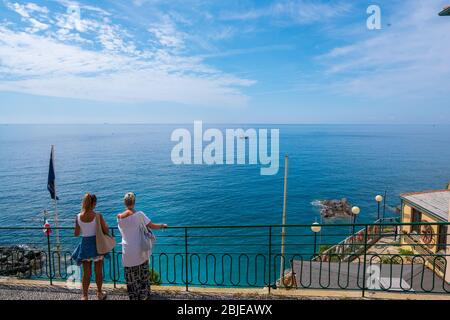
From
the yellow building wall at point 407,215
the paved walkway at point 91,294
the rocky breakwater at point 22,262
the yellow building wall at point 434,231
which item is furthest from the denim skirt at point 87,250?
the yellow building wall at point 407,215

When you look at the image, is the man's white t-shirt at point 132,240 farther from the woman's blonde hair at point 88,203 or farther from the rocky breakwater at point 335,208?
the rocky breakwater at point 335,208

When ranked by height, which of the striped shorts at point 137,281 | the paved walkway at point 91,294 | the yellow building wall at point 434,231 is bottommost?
the yellow building wall at point 434,231

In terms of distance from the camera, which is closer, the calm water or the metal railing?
the metal railing

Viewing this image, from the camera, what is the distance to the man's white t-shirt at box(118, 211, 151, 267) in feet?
15.0

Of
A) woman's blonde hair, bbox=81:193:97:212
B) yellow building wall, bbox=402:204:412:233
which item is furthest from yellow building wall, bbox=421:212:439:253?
woman's blonde hair, bbox=81:193:97:212

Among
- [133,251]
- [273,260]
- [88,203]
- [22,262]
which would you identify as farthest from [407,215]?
[22,262]

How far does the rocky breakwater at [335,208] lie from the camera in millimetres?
43500

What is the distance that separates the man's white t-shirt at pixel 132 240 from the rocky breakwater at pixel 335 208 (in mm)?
41487

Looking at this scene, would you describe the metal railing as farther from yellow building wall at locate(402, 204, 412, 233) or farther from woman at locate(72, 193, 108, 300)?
woman at locate(72, 193, 108, 300)

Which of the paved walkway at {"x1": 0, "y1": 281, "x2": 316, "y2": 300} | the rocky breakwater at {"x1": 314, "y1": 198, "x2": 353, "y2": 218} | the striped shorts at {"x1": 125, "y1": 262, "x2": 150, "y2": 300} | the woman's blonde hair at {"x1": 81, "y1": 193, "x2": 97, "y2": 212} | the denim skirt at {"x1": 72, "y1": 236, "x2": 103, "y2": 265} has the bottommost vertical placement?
the rocky breakwater at {"x1": 314, "y1": 198, "x2": 353, "y2": 218}

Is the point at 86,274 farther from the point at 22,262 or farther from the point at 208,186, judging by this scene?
the point at 208,186

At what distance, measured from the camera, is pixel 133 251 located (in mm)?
4711

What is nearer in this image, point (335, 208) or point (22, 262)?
point (22, 262)

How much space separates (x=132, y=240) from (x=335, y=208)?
147ft
